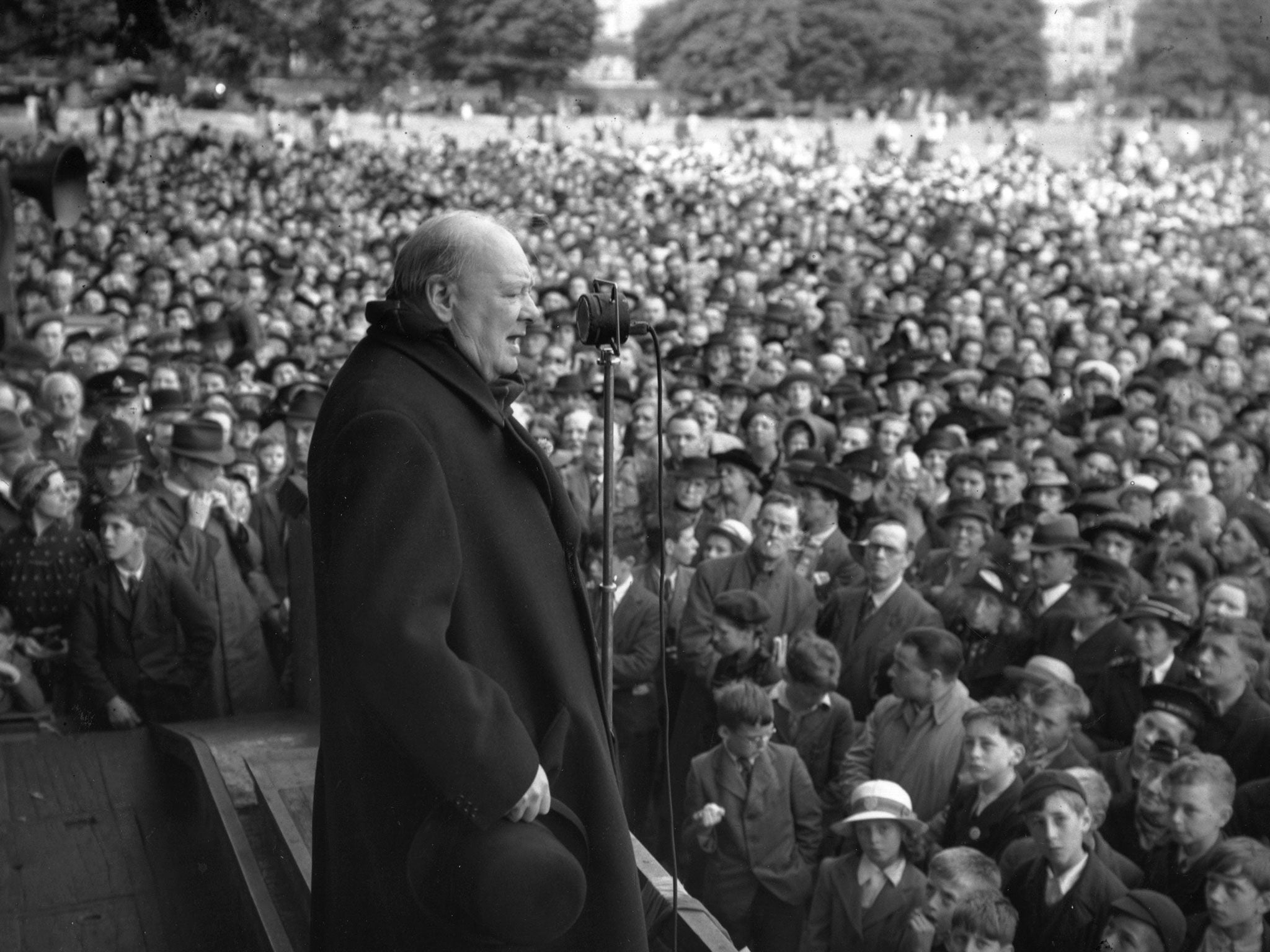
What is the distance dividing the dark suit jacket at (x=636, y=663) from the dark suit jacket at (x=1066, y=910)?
6.39ft

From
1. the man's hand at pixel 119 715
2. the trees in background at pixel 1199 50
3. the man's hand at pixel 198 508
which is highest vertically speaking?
the trees in background at pixel 1199 50

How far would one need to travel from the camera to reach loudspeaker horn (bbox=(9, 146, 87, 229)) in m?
3.75

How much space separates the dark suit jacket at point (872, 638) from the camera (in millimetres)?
5730

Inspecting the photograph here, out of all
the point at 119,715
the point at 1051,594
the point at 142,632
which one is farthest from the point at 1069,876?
the point at 142,632

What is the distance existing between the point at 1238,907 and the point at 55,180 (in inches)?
131

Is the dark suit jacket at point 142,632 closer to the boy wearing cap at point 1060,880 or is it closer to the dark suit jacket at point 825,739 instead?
the dark suit jacket at point 825,739

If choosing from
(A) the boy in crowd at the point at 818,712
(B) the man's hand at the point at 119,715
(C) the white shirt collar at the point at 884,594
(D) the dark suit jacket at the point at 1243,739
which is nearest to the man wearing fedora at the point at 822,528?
(C) the white shirt collar at the point at 884,594

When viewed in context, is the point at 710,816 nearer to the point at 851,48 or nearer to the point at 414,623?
the point at 414,623

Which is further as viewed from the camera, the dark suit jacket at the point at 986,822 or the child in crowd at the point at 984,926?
the dark suit jacket at the point at 986,822

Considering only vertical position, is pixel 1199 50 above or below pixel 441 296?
above

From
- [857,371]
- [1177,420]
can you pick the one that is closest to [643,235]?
[857,371]

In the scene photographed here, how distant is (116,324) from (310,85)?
29687 millimetres

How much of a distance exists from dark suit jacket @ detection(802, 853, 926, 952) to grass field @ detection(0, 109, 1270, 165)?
2992 cm

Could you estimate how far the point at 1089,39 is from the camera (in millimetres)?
97125
